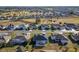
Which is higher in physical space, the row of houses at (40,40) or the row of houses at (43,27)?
the row of houses at (43,27)

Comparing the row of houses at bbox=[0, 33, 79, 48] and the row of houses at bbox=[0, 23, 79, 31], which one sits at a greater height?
the row of houses at bbox=[0, 23, 79, 31]

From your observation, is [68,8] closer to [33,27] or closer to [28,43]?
[33,27]

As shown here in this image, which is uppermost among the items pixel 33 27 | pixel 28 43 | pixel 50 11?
pixel 50 11
